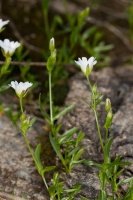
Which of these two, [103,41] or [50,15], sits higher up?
[50,15]

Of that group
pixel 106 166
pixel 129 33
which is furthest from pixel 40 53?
pixel 106 166

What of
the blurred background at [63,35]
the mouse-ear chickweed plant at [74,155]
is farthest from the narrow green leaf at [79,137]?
the blurred background at [63,35]

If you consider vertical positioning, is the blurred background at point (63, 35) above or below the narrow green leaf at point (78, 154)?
above

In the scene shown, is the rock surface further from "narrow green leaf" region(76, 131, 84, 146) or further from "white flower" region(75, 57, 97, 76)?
"white flower" region(75, 57, 97, 76)

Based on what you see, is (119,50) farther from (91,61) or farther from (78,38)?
(91,61)

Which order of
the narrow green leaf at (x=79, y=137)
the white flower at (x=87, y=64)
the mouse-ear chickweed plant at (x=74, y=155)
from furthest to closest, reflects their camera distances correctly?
the narrow green leaf at (x=79, y=137) → the white flower at (x=87, y=64) → the mouse-ear chickweed plant at (x=74, y=155)

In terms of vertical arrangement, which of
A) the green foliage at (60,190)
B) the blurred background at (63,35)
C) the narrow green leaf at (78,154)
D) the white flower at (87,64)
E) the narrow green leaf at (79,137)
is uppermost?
the blurred background at (63,35)

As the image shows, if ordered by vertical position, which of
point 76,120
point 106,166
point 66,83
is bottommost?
point 106,166

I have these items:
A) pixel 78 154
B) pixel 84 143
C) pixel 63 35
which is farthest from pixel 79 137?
pixel 63 35

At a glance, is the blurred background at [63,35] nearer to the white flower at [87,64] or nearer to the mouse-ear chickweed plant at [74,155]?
the mouse-ear chickweed plant at [74,155]
